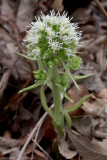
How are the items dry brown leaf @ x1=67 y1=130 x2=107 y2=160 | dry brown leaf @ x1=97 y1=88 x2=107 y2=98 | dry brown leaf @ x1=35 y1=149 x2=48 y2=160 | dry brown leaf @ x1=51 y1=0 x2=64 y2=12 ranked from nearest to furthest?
dry brown leaf @ x1=67 y1=130 x2=107 y2=160 < dry brown leaf @ x1=35 y1=149 x2=48 y2=160 < dry brown leaf @ x1=97 y1=88 x2=107 y2=98 < dry brown leaf @ x1=51 y1=0 x2=64 y2=12

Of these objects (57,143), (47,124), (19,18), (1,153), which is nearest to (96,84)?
(47,124)

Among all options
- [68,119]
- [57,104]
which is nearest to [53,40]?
[57,104]

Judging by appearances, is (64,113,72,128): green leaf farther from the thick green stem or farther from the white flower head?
the white flower head

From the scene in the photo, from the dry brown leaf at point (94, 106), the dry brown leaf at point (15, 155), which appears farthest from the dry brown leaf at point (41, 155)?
the dry brown leaf at point (94, 106)

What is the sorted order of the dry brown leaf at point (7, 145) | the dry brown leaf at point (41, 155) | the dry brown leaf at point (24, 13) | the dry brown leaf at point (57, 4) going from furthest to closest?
the dry brown leaf at point (24, 13)
the dry brown leaf at point (57, 4)
the dry brown leaf at point (7, 145)
the dry brown leaf at point (41, 155)

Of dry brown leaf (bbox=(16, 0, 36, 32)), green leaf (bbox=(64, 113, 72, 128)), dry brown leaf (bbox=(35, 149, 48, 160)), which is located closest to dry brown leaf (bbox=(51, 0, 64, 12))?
dry brown leaf (bbox=(16, 0, 36, 32))

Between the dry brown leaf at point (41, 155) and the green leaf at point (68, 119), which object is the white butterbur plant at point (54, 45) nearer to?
the green leaf at point (68, 119)

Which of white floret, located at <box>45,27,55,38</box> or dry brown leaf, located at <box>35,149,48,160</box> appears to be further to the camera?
dry brown leaf, located at <box>35,149,48,160</box>
